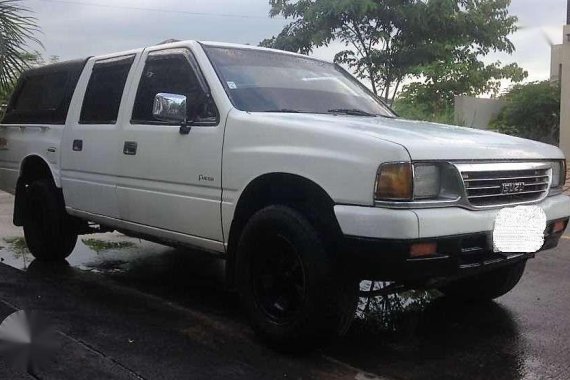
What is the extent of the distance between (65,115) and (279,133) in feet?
8.93

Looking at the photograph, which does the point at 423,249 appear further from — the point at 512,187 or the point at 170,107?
the point at 170,107

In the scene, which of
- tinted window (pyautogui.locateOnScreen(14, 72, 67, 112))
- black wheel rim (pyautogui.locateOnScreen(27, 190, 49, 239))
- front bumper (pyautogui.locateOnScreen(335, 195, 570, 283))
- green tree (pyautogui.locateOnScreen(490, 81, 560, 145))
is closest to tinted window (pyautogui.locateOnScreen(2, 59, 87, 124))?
tinted window (pyautogui.locateOnScreen(14, 72, 67, 112))

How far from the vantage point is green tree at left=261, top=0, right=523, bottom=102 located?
15.1 meters

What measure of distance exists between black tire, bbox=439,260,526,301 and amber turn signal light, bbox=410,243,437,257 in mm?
1517

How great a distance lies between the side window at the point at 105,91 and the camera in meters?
4.96

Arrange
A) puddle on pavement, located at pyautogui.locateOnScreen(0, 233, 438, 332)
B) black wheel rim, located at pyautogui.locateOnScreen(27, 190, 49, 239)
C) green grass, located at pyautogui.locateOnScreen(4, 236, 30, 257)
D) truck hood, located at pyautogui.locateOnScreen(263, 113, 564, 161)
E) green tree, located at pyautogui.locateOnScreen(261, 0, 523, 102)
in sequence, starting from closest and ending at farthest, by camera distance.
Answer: truck hood, located at pyautogui.locateOnScreen(263, 113, 564, 161) < puddle on pavement, located at pyautogui.locateOnScreen(0, 233, 438, 332) < black wheel rim, located at pyautogui.locateOnScreen(27, 190, 49, 239) < green grass, located at pyautogui.locateOnScreen(4, 236, 30, 257) < green tree, located at pyautogui.locateOnScreen(261, 0, 523, 102)

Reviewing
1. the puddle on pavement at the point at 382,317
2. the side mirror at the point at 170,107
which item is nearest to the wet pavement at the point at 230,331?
the puddle on pavement at the point at 382,317

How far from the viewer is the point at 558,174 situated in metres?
4.04

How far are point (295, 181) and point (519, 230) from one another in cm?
124

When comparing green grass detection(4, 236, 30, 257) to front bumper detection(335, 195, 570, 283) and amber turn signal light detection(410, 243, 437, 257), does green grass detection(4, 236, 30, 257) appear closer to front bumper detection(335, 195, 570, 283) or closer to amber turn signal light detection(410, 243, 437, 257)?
front bumper detection(335, 195, 570, 283)

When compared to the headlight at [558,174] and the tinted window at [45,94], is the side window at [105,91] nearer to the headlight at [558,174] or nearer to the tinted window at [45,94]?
the tinted window at [45,94]

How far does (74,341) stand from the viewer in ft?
12.6

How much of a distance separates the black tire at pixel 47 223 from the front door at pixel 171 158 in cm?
116

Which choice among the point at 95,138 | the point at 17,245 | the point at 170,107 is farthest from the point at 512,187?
the point at 17,245
